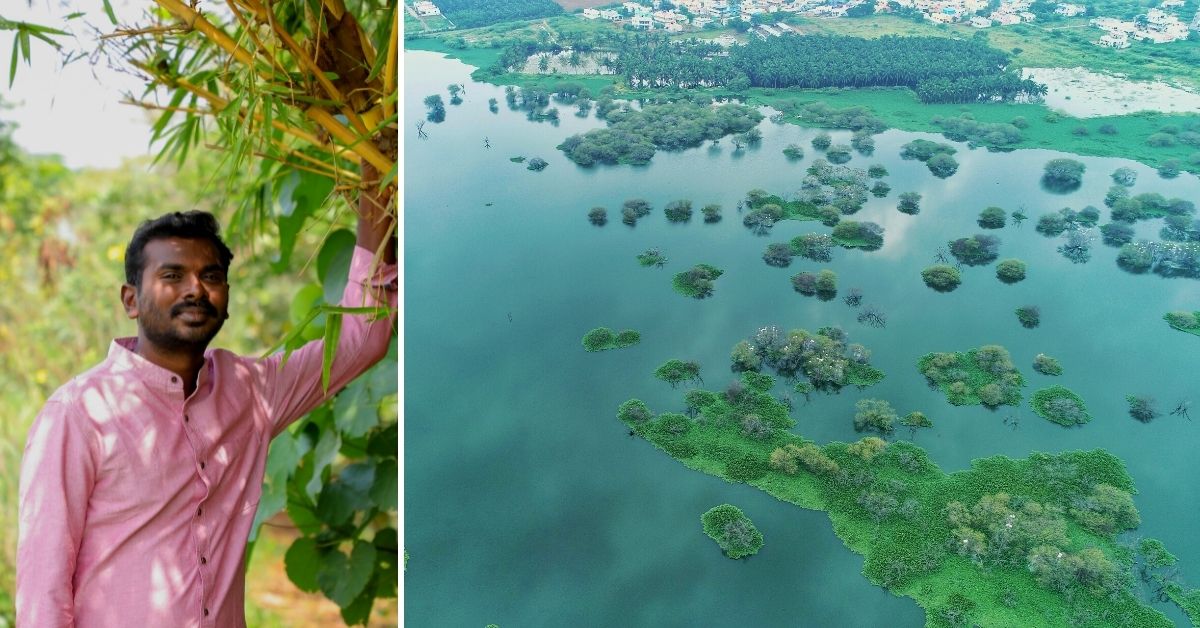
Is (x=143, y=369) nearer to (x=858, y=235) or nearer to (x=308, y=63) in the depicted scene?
(x=308, y=63)

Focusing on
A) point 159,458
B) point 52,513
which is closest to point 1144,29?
point 159,458

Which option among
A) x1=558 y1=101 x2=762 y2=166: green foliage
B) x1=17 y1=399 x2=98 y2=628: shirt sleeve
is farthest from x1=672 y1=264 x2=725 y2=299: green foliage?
x1=17 y1=399 x2=98 y2=628: shirt sleeve

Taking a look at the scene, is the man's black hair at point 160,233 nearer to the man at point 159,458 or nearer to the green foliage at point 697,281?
the man at point 159,458

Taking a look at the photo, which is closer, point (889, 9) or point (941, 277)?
point (941, 277)

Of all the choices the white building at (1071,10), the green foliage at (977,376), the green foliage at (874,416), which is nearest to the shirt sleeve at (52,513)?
the green foliage at (874,416)

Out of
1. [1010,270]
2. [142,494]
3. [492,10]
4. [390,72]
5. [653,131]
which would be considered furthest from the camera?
[492,10]

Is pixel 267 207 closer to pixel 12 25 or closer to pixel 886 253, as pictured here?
pixel 12 25

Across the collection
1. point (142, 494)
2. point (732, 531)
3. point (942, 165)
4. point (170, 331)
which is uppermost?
point (942, 165)

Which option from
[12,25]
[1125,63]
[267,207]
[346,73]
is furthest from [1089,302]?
[12,25]
